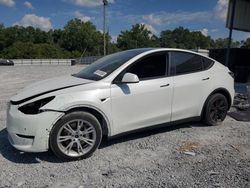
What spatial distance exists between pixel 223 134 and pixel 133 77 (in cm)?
216

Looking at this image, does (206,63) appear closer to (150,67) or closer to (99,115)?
(150,67)

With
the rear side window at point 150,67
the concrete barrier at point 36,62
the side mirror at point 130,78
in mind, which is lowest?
the concrete barrier at point 36,62

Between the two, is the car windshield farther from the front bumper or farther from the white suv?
the front bumper

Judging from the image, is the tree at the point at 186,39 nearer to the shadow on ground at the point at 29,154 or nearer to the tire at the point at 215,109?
the tire at the point at 215,109

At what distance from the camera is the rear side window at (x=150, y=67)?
4429mm

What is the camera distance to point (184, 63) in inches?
195

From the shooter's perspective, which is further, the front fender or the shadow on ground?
→ the shadow on ground

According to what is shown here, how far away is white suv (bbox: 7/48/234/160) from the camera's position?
371 centimetres

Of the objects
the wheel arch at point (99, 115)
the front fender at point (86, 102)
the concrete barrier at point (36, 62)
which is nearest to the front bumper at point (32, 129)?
the front fender at point (86, 102)

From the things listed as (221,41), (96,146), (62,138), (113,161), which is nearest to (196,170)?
(113,161)

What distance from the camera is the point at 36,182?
3355mm

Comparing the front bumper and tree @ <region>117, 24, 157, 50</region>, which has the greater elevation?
tree @ <region>117, 24, 157, 50</region>

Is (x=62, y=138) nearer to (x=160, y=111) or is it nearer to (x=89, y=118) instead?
(x=89, y=118)

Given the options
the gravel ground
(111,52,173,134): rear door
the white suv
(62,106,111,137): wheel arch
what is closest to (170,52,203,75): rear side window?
the white suv
